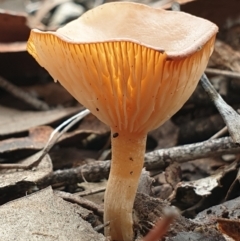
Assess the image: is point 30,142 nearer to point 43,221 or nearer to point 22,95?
point 22,95

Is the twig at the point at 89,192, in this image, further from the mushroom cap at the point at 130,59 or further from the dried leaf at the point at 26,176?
the mushroom cap at the point at 130,59

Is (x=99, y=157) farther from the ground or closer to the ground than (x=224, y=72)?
closer to the ground

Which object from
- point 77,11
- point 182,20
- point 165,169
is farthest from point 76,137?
point 77,11

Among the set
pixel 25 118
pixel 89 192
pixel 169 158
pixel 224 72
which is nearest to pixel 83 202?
pixel 89 192

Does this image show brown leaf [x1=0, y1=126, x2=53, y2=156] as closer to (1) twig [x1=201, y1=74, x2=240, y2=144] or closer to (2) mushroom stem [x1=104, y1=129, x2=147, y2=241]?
(2) mushroom stem [x1=104, y1=129, x2=147, y2=241]

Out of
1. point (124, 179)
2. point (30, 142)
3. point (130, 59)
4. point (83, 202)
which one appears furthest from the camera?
point (30, 142)

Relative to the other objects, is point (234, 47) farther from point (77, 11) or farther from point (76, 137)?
point (77, 11)

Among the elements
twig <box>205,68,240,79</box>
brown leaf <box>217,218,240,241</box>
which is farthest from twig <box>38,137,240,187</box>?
twig <box>205,68,240,79</box>
